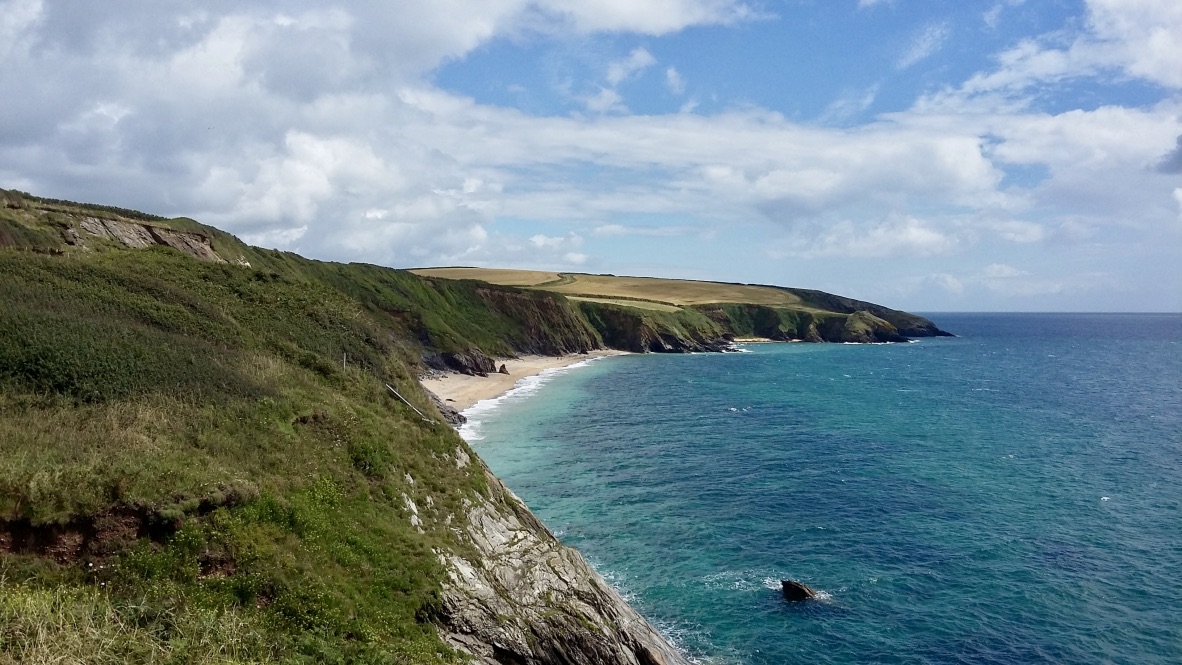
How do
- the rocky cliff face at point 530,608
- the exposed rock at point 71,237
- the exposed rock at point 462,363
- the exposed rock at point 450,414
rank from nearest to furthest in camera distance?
the rocky cliff face at point 530,608 → the exposed rock at point 71,237 → the exposed rock at point 450,414 → the exposed rock at point 462,363

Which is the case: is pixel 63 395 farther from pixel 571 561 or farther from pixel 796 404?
pixel 796 404

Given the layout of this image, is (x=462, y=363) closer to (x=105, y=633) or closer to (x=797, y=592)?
(x=797, y=592)

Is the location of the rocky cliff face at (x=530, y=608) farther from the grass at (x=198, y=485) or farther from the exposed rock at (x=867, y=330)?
the exposed rock at (x=867, y=330)

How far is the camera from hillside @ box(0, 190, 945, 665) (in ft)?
46.0

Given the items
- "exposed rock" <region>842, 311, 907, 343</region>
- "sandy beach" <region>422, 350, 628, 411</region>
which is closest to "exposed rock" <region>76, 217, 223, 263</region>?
"sandy beach" <region>422, 350, 628, 411</region>

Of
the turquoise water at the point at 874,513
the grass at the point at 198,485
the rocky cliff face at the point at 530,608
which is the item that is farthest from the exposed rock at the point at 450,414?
the rocky cliff face at the point at 530,608

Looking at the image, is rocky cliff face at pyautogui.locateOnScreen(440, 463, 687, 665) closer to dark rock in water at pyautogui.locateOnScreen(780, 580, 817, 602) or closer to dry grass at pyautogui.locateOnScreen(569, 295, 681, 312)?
dark rock in water at pyautogui.locateOnScreen(780, 580, 817, 602)

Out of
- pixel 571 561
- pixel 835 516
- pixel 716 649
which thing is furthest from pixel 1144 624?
pixel 571 561

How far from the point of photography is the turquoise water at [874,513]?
92.5 feet

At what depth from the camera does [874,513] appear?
4131 centimetres

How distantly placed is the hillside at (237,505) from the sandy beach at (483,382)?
151 ft

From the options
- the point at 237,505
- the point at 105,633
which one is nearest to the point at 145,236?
the point at 237,505

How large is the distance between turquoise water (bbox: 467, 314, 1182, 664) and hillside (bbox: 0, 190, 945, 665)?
9081 mm

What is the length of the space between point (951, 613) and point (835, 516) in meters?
11.6
